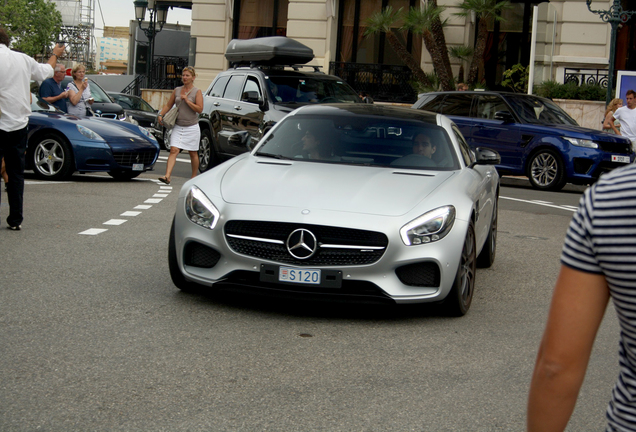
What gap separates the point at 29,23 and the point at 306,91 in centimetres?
6042

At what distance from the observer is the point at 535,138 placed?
18000 millimetres

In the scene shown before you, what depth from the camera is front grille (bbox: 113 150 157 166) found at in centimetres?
1486

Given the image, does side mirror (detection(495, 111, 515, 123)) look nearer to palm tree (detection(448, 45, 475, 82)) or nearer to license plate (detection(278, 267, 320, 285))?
palm tree (detection(448, 45, 475, 82))

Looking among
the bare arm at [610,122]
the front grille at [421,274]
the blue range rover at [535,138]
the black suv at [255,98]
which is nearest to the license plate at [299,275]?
the front grille at [421,274]

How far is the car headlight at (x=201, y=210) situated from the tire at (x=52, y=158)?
842 centimetres

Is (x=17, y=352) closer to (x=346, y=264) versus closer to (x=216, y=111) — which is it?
(x=346, y=264)

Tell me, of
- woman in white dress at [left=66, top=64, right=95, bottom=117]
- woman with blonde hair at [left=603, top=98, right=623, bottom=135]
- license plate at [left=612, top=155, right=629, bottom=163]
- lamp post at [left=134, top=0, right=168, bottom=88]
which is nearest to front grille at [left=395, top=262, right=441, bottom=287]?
woman in white dress at [left=66, top=64, right=95, bottom=117]

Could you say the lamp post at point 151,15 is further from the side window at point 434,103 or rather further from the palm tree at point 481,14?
the side window at point 434,103

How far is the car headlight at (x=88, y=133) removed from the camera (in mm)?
14500

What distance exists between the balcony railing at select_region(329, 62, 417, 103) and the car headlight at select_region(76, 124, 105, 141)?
673 inches

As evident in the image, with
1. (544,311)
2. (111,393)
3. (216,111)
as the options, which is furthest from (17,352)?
(216,111)

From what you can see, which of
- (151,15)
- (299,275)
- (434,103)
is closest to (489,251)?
(299,275)

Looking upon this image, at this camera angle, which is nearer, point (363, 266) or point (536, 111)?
point (363, 266)

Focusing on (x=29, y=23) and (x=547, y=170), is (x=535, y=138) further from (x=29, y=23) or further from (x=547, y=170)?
(x=29, y=23)
